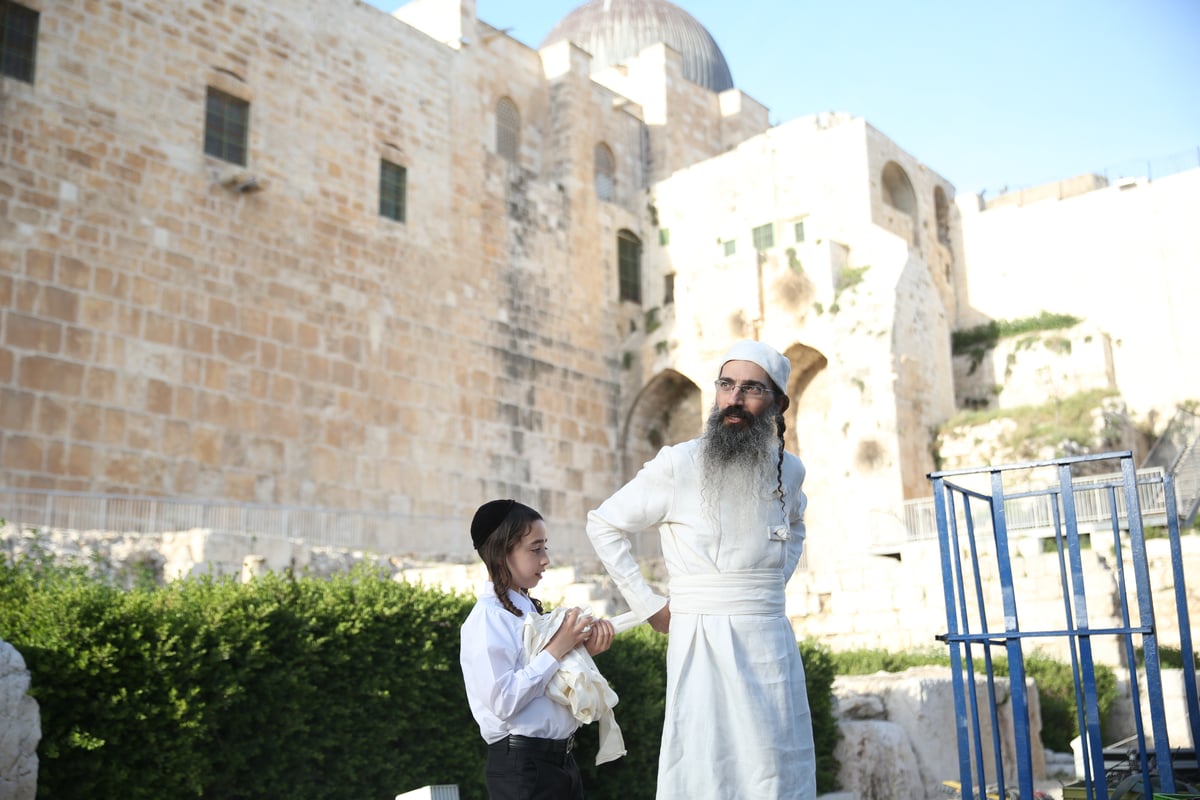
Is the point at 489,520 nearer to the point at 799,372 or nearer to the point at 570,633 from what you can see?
the point at 570,633

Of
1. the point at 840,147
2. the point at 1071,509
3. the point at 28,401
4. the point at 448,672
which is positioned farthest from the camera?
the point at 840,147

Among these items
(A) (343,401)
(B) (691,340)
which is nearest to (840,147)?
(B) (691,340)

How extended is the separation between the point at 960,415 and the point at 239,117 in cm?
1290

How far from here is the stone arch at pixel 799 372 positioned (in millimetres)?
21375

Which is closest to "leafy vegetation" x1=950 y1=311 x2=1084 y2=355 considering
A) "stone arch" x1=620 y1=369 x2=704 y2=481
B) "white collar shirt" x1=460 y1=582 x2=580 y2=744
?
"stone arch" x1=620 y1=369 x2=704 y2=481

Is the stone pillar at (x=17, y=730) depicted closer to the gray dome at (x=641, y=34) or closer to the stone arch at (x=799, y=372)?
the stone arch at (x=799, y=372)

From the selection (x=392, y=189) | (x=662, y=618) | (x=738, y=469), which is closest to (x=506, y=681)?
(x=662, y=618)

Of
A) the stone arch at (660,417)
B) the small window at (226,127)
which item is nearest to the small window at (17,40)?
the small window at (226,127)

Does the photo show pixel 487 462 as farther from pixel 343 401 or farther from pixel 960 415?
pixel 960 415

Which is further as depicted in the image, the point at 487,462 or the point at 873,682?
the point at 487,462

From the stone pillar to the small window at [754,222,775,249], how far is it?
18866 mm

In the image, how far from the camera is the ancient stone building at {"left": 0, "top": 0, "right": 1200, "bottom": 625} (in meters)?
14.9

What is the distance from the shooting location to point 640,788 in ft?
23.4

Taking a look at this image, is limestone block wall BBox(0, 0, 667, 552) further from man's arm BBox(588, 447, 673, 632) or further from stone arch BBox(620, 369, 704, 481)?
man's arm BBox(588, 447, 673, 632)
